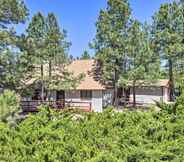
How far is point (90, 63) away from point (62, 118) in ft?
113

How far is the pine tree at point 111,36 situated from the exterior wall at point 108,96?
2.93m

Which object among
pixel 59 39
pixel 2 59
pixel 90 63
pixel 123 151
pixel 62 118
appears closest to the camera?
pixel 123 151

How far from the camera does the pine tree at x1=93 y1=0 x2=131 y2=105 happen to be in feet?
124

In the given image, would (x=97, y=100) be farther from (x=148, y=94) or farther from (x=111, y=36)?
(x=148, y=94)

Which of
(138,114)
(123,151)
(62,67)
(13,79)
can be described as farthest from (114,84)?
(123,151)

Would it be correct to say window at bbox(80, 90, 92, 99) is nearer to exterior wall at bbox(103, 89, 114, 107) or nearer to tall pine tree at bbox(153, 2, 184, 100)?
exterior wall at bbox(103, 89, 114, 107)

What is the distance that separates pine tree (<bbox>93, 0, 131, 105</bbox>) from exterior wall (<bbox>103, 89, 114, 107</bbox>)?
9.60 ft

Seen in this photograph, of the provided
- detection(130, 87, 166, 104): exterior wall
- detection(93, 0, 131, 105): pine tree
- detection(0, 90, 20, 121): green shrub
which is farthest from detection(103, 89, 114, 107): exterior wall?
detection(0, 90, 20, 121): green shrub

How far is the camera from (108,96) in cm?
4219

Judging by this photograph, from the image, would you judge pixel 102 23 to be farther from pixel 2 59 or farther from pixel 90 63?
pixel 2 59

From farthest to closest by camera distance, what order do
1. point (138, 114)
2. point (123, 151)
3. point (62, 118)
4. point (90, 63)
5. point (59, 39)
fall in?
point (90, 63) < point (59, 39) < point (138, 114) < point (62, 118) < point (123, 151)

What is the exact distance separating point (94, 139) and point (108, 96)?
33985 millimetres

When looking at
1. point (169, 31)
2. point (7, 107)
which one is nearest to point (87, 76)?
point (169, 31)

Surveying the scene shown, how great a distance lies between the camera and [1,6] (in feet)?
84.2
